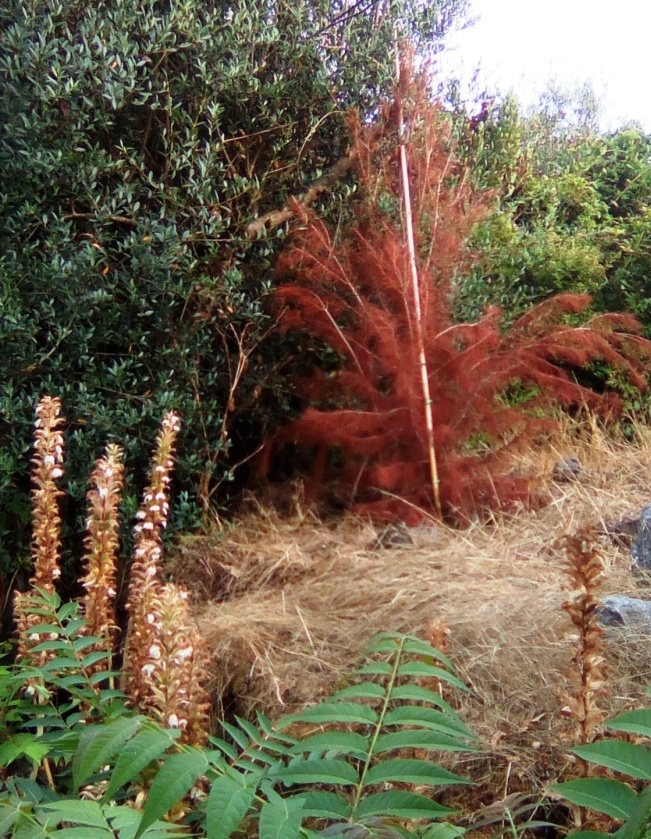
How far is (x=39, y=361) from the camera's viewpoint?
147 inches

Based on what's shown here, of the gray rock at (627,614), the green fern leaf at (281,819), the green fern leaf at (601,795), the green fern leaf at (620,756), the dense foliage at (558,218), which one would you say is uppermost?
the dense foliage at (558,218)

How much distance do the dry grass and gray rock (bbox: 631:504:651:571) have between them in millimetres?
55

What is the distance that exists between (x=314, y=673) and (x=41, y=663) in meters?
1.13

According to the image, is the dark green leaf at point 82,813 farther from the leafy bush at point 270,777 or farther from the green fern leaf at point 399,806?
the green fern leaf at point 399,806

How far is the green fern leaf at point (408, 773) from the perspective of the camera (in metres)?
1.18

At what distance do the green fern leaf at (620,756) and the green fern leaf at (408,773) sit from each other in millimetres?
183

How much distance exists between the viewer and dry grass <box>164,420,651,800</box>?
2488 mm

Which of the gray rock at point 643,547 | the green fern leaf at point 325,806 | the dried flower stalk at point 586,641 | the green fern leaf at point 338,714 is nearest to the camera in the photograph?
the green fern leaf at point 325,806

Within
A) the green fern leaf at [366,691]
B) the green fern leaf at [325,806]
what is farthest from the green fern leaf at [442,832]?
the green fern leaf at [366,691]

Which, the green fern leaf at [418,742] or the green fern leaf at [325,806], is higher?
the green fern leaf at [418,742]

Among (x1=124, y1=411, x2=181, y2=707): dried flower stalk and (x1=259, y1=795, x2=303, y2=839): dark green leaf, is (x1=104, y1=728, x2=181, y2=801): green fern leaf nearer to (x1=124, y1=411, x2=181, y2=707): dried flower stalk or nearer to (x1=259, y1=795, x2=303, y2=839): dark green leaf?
(x1=259, y1=795, x2=303, y2=839): dark green leaf

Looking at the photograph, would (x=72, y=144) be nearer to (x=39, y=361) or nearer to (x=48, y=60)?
(x=48, y=60)

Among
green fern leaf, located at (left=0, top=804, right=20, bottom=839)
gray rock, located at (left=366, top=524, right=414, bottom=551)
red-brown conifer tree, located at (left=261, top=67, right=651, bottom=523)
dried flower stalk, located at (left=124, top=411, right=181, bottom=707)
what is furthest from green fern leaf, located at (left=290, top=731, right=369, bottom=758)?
red-brown conifer tree, located at (left=261, top=67, right=651, bottom=523)

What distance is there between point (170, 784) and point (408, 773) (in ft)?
1.09
